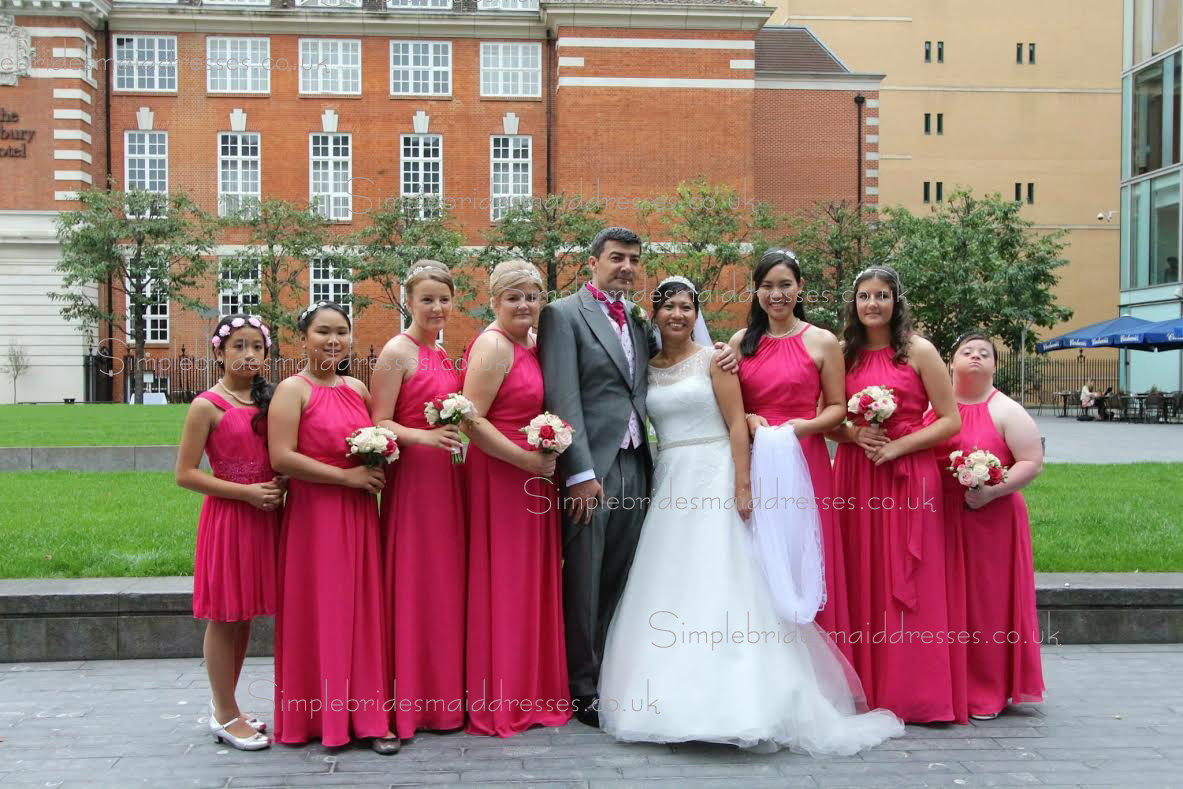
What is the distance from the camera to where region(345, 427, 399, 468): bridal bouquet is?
522 centimetres

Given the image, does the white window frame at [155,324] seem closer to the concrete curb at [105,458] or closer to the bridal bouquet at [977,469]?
the concrete curb at [105,458]

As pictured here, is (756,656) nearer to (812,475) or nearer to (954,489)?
(812,475)

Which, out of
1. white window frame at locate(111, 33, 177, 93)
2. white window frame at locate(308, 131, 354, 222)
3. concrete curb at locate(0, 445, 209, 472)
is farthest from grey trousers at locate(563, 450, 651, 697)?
white window frame at locate(111, 33, 177, 93)

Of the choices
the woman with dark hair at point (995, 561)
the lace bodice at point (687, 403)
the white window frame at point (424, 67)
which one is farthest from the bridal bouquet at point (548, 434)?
the white window frame at point (424, 67)

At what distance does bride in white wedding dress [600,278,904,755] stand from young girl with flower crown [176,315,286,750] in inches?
75.1

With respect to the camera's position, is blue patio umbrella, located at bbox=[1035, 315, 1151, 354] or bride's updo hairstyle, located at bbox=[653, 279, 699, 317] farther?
blue patio umbrella, located at bbox=[1035, 315, 1151, 354]

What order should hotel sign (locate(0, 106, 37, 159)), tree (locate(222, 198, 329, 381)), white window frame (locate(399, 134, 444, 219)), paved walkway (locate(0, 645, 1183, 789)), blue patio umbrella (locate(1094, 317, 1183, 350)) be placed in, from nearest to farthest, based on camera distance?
paved walkway (locate(0, 645, 1183, 789)), blue patio umbrella (locate(1094, 317, 1183, 350)), tree (locate(222, 198, 329, 381)), hotel sign (locate(0, 106, 37, 159)), white window frame (locate(399, 134, 444, 219))

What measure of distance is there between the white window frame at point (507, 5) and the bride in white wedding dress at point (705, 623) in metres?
38.3

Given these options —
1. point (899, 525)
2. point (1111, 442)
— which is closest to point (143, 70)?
point (1111, 442)

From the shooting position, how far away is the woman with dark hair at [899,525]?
5.79 meters

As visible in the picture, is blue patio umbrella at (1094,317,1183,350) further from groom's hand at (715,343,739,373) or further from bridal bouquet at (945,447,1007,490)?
groom's hand at (715,343,739,373)

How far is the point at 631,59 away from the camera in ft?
129

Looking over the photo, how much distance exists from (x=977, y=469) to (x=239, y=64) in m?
39.6

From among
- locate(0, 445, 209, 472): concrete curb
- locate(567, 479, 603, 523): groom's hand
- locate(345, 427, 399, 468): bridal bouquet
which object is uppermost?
locate(345, 427, 399, 468): bridal bouquet
